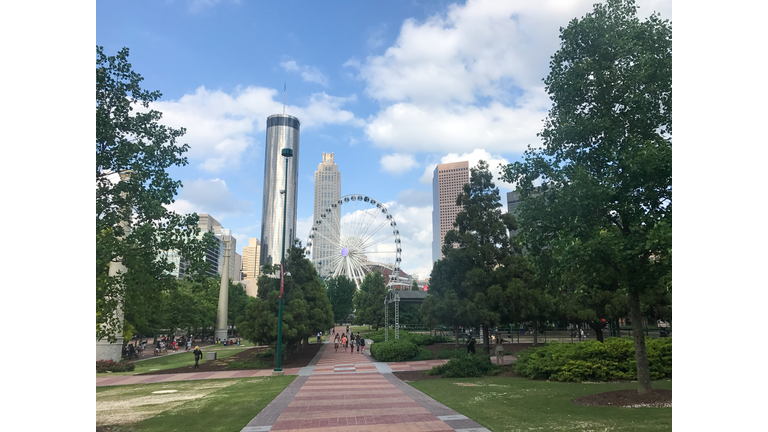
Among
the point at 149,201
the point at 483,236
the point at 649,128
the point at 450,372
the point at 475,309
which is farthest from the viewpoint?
the point at 483,236

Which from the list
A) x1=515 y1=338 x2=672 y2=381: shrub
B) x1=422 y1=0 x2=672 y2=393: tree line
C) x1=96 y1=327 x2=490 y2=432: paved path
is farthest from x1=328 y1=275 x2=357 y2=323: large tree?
x1=422 y1=0 x2=672 y2=393: tree line

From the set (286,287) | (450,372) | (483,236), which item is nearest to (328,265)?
(286,287)

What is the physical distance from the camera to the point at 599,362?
17.3 metres

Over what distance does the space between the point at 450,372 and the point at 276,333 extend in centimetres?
1262

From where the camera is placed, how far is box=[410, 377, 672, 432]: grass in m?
9.78

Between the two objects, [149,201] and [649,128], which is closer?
[149,201]

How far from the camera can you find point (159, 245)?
11.1 metres

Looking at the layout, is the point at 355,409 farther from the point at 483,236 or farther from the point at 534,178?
the point at 483,236

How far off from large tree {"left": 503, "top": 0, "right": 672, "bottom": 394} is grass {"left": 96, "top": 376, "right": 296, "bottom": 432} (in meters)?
9.79

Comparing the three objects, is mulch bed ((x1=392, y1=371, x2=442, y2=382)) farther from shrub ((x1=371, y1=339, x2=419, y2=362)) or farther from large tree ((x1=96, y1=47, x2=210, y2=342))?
large tree ((x1=96, y1=47, x2=210, y2=342))

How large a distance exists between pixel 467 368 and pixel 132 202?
15.5 metres

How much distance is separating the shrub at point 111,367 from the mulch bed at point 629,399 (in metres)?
27.9

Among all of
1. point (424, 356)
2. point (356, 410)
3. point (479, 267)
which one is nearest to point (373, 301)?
point (424, 356)

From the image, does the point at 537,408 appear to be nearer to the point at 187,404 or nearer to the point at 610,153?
the point at 610,153
